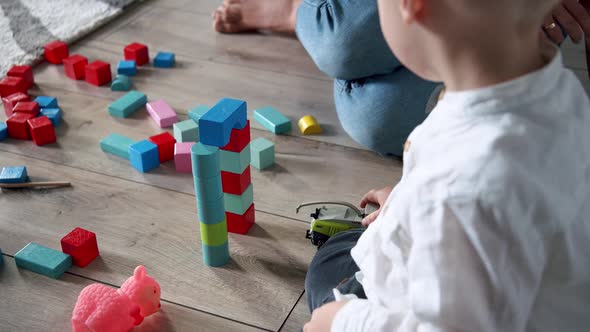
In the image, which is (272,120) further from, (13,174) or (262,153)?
(13,174)

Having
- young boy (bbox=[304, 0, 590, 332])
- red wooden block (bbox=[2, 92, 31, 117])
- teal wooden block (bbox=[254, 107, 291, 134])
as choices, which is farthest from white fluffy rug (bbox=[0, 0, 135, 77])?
young boy (bbox=[304, 0, 590, 332])

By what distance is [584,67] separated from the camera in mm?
1646

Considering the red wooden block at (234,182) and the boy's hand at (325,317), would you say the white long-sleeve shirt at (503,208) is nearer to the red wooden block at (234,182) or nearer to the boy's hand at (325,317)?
the boy's hand at (325,317)

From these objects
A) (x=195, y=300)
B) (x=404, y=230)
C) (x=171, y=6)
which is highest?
(x=404, y=230)

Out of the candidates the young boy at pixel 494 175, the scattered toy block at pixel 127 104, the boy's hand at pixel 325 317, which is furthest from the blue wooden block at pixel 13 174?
the young boy at pixel 494 175

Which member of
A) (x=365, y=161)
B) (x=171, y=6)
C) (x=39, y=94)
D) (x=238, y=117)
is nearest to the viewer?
(x=238, y=117)

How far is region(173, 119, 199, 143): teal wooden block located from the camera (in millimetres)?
1301

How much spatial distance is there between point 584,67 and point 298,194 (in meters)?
0.90

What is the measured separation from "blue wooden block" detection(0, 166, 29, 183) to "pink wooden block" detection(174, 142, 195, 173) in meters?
0.28

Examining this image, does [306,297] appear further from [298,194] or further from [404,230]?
[404,230]

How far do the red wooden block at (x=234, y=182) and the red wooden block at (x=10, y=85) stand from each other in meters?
0.70

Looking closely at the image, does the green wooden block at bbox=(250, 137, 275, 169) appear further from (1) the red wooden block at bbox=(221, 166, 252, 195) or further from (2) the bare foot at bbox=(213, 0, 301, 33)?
(2) the bare foot at bbox=(213, 0, 301, 33)

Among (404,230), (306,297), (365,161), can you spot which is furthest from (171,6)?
(404,230)

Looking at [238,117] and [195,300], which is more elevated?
[238,117]
